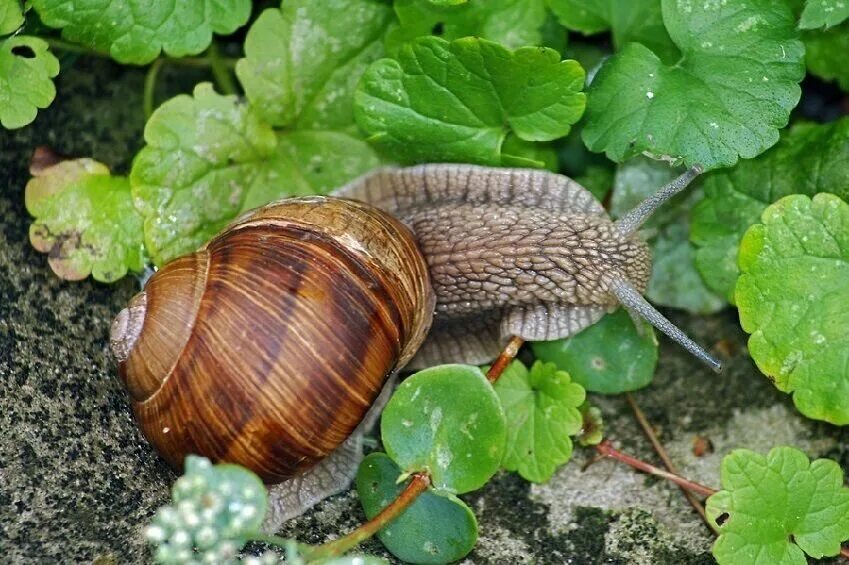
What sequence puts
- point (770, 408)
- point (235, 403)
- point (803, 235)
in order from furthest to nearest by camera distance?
point (770, 408)
point (803, 235)
point (235, 403)

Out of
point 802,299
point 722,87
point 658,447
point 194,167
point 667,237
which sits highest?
point 722,87

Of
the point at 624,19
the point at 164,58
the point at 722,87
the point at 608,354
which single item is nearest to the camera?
the point at 722,87

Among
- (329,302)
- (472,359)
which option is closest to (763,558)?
(472,359)

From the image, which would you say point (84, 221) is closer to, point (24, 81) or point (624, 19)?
point (24, 81)

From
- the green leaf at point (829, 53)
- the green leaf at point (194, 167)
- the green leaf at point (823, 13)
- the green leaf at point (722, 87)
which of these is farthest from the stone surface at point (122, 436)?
the green leaf at point (823, 13)

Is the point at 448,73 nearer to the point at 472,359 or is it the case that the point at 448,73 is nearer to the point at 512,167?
the point at 512,167

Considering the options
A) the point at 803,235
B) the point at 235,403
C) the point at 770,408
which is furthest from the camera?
the point at 770,408

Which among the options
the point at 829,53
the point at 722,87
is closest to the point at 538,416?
the point at 722,87

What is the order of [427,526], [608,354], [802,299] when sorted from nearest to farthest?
[427,526], [802,299], [608,354]
